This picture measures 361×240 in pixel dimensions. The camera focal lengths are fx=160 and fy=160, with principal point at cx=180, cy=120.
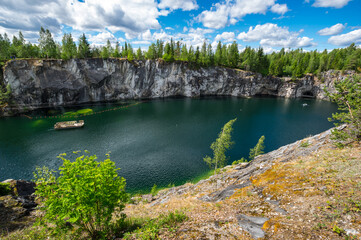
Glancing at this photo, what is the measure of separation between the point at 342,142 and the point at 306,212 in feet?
37.2

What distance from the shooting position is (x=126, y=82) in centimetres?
10006

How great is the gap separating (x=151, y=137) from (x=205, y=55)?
83299 mm

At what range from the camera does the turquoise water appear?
34969 millimetres

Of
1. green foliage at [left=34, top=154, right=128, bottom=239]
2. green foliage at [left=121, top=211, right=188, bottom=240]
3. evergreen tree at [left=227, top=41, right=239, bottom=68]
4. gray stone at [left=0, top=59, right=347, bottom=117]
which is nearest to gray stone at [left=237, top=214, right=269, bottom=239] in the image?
green foliage at [left=121, top=211, right=188, bottom=240]

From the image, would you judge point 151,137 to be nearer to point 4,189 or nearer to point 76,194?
point 4,189

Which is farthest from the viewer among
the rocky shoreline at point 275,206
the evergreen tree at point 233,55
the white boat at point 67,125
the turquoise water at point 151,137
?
the evergreen tree at point 233,55

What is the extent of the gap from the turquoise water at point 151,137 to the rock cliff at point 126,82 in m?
15.0

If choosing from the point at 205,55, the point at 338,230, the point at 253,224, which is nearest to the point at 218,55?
the point at 205,55

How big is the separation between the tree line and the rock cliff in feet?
17.0

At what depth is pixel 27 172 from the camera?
111 ft

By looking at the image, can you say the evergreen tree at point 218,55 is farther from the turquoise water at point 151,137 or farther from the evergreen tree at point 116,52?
the evergreen tree at point 116,52

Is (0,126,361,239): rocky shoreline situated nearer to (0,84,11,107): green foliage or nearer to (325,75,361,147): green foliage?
(325,75,361,147): green foliage

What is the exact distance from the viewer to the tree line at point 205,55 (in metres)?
82.5

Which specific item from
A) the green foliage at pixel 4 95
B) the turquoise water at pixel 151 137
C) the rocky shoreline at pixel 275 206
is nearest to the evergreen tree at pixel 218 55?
the turquoise water at pixel 151 137
